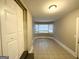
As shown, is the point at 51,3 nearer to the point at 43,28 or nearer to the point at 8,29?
the point at 8,29

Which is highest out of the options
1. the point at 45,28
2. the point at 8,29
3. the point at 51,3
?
the point at 51,3

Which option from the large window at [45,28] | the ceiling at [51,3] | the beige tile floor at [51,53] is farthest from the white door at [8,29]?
the large window at [45,28]

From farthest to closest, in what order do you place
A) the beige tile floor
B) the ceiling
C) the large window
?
1. the large window
2. the beige tile floor
3. the ceiling

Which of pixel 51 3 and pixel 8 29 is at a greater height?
pixel 51 3

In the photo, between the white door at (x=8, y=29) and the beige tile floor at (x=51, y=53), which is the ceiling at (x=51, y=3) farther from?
the beige tile floor at (x=51, y=53)

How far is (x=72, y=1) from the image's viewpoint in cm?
322

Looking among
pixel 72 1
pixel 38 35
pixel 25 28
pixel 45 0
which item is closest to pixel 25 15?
pixel 25 28

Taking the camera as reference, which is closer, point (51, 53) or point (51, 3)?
point (51, 3)

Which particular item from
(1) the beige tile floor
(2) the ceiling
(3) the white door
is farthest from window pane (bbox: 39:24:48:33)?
(3) the white door

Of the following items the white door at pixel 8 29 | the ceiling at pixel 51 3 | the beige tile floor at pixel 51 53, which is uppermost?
the ceiling at pixel 51 3

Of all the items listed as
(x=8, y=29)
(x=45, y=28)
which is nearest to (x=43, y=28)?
(x=45, y=28)

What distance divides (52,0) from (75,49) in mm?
2486

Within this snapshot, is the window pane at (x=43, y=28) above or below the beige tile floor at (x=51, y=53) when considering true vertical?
above

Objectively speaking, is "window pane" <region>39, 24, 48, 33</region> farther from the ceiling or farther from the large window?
the ceiling
